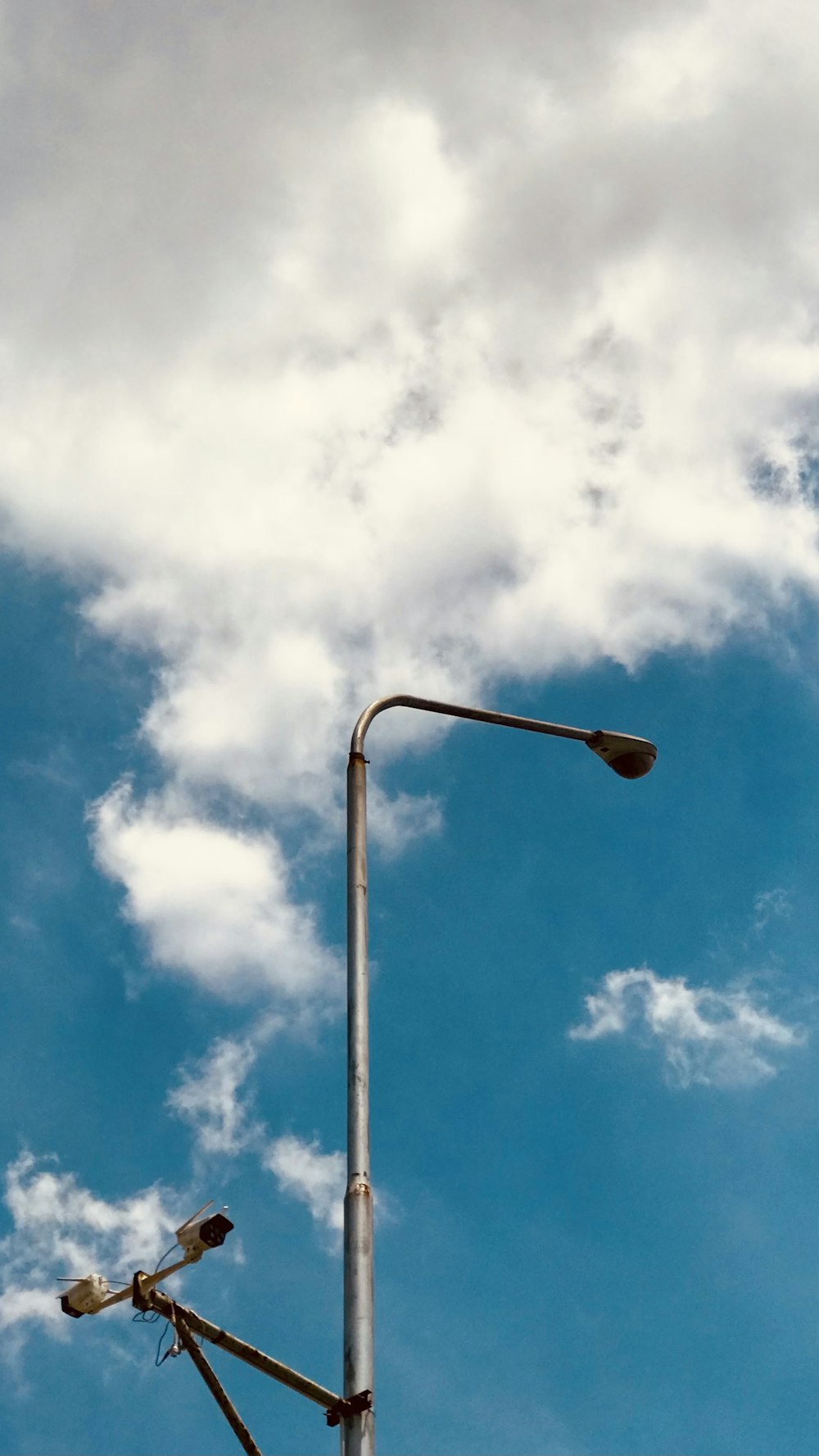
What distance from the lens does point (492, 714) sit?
14.3m

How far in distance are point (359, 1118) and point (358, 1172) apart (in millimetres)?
414

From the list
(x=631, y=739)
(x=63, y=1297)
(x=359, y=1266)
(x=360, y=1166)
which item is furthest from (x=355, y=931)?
(x=631, y=739)

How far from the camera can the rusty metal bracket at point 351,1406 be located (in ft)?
30.9

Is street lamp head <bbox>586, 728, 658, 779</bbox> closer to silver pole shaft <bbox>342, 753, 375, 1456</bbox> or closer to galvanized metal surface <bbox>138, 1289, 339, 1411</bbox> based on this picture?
silver pole shaft <bbox>342, 753, 375, 1456</bbox>

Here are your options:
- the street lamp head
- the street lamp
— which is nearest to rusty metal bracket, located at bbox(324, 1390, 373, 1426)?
the street lamp

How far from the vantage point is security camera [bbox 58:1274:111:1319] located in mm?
10469

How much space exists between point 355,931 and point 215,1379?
12.2ft

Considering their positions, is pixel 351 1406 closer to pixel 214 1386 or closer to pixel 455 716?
pixel 214 1386

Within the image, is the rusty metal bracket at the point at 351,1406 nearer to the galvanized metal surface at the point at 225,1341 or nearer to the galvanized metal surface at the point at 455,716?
the galvanized metal surface at the point at 225,1341

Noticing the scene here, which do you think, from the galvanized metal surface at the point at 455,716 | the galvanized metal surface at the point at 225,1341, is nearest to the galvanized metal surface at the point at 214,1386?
the galvanized metal surface at the point at 225,1341

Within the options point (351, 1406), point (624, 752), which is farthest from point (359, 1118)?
→ point (624, 752)

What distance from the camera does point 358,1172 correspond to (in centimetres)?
1048

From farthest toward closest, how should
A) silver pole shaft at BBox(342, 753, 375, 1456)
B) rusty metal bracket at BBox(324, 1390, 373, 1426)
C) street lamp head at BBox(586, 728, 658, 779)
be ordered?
street lamp head at BBox(586, 728, 658, 779)
silver pole shaft at BBox(342, 753, 375, 1456)
rusty metal bracket at BBox(324, 1390, 373, 1426)

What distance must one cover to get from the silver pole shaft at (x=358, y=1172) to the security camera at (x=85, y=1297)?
1.99 meters
